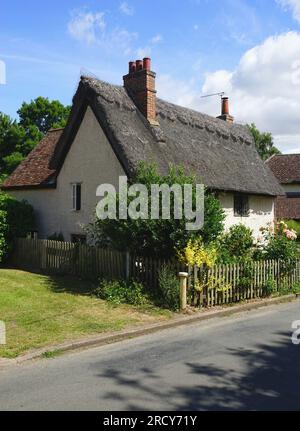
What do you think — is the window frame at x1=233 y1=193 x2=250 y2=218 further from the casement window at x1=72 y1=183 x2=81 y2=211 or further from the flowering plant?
the flowering plant

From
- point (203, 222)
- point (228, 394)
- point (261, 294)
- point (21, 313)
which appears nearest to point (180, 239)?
point (203, 222)

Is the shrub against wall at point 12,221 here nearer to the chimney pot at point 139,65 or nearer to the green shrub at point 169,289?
the chimney pot at point 139,65

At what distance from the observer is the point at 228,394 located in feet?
19.4

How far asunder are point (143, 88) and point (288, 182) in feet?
105

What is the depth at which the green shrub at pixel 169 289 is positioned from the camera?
1088 cm

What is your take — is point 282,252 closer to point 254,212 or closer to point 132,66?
point 254,212

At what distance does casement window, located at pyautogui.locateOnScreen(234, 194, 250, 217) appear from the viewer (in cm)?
2067

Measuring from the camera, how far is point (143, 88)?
18.5m

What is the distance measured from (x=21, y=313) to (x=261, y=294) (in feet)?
22.7

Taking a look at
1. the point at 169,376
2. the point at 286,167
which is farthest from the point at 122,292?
the point at 286,167

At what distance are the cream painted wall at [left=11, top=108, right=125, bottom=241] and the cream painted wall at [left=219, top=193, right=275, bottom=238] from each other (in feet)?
18.0

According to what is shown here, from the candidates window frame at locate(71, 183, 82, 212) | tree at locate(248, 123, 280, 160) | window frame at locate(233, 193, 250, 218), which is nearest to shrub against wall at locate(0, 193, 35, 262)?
window frame at locate(71, 183, 82, 212)

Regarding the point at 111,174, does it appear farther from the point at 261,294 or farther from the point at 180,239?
the point at 261,294

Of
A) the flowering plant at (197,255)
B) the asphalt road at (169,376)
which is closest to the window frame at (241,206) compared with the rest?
the flowering plant at (197,255)
